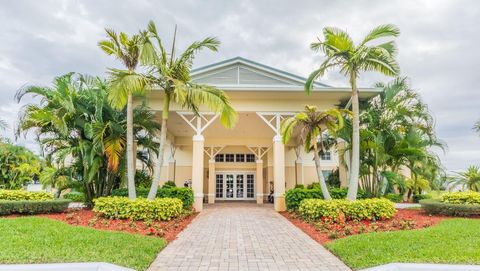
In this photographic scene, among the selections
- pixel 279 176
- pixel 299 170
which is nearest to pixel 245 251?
pixel 279 176

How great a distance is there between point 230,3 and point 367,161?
25.3 feet

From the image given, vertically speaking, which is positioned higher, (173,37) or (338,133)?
(173,37)

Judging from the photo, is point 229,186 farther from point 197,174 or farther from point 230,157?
point 197,174

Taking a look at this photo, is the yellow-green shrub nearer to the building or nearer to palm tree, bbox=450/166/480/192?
palm tree, bbox=450/166/480/192

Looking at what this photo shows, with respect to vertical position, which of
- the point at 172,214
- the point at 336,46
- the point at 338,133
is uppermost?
the point at 336,46

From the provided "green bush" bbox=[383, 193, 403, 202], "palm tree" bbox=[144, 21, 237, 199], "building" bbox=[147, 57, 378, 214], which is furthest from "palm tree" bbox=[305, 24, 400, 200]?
"green bush" bbox=[383, 193, 403, 202]

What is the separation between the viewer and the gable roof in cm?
1633

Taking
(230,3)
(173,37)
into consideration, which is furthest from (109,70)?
(230,3)

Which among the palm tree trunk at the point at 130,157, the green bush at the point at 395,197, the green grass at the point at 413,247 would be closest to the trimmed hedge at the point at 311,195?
the green grass at the point at 413,247

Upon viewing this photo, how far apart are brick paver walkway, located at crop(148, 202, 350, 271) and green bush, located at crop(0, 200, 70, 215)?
4512 mm

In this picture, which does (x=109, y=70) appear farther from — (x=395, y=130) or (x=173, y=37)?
(x=395, y=130)

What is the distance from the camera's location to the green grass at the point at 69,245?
15.4 feet

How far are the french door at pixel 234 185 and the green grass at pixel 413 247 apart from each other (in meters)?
14.9

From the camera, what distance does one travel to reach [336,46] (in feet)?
30.0
